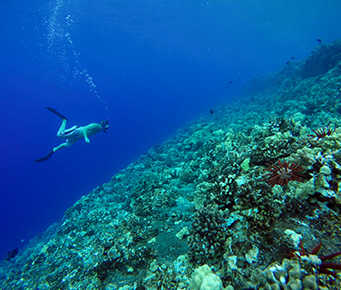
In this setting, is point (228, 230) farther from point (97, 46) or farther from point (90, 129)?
point (97, 46)

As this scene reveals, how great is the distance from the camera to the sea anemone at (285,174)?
150 inches

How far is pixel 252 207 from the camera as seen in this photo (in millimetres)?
3734

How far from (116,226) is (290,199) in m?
5.89

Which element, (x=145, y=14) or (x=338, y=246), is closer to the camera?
(x=338, y=246)

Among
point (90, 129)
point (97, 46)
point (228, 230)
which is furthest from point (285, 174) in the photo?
point (97, 46)

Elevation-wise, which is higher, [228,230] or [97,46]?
[97,46]

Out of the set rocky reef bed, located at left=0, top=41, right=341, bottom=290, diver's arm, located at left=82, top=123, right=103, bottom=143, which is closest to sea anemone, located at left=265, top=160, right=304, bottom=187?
Answer: rocky reef bed, located at left=0, top=41, right=341, bottom=290

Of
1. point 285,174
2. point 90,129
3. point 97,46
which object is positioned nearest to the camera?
point 285,174

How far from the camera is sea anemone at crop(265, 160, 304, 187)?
12.5 ft

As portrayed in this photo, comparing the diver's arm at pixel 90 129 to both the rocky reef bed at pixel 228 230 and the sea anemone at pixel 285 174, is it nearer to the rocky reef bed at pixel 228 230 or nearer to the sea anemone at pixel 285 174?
the rocky reef bed at pixel 228 230

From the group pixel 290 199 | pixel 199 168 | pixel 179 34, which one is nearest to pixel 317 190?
pixel 290 199

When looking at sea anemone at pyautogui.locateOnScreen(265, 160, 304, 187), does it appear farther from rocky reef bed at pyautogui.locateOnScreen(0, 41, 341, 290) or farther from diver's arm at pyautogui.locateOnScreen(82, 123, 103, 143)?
diver's arm at pyautogui.locateOnScreen(82, 123, 103, 143)

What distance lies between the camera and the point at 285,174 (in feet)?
13.0

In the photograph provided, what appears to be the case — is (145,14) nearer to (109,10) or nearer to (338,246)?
(109,10)
